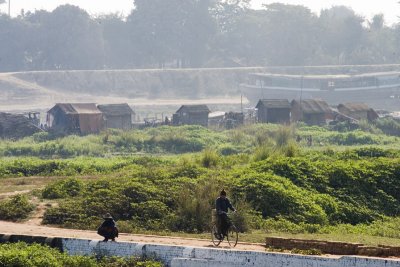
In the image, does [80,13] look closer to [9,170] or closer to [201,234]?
[9,170]

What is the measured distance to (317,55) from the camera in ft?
418

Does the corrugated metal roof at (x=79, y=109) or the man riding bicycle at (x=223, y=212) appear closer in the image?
the man riding bicycle at (x=223, y=212)

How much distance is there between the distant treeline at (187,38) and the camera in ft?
381

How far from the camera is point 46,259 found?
61.1 ft

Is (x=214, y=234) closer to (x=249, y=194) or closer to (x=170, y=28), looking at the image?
(x=249, y=194)

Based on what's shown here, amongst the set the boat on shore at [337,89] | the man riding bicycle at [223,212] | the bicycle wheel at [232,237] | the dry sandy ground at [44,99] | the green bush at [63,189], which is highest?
the boat on shore at [337,89]

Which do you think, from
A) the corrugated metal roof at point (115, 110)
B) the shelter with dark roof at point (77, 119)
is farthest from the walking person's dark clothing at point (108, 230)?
the corrugated metal roof at point (115, 110)

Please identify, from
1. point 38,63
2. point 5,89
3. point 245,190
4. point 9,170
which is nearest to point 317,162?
point 245,190

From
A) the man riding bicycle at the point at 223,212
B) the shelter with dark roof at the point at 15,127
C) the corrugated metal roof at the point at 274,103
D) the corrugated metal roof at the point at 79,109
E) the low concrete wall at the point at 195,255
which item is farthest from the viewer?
the corrugated metal roof at the point at 274,103

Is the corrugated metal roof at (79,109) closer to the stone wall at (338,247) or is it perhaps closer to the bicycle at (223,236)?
the bicycle at (223,236)

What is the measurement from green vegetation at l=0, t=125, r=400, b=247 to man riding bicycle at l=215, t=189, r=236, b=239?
1.97 meters

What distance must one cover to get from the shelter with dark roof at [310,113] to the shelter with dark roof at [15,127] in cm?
1859

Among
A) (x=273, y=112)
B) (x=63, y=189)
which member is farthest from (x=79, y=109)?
(x=63, y=189)

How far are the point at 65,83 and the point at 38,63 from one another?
12228 millimetres
